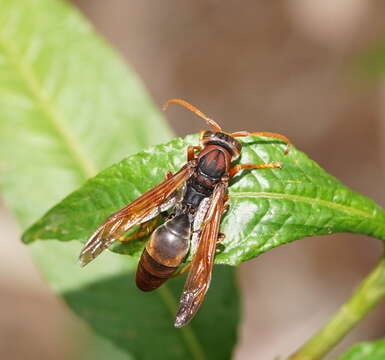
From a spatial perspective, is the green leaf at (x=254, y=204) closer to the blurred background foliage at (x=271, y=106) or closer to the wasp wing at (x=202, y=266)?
the wasp wing at (x=202, y=266)

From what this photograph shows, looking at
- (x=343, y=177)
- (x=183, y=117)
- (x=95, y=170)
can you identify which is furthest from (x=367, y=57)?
(x=95, y=170)

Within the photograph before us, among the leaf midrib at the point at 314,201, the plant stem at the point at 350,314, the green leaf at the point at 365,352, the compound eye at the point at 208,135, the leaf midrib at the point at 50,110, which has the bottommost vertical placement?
the green leaf at the point at 365,352

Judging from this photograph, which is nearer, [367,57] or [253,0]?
[367,57]

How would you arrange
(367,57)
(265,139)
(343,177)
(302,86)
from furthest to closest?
1. (302,86)
2. (343,177)
3. (367,57)
4. (265,139)

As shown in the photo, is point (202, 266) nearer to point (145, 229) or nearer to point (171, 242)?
point (171, 242)

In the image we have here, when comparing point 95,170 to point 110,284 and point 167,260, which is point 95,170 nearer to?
point 110,284

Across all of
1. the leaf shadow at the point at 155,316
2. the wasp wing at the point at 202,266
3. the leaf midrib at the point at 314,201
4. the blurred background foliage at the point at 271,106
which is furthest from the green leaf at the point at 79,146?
the blurred background foliage at the point at 271,106

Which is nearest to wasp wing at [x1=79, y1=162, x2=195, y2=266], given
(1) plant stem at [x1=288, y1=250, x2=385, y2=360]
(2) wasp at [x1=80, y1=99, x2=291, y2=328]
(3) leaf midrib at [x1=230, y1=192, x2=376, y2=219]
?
(2) wasp at [x1=80, y1=99, x2=291, y2=328]
